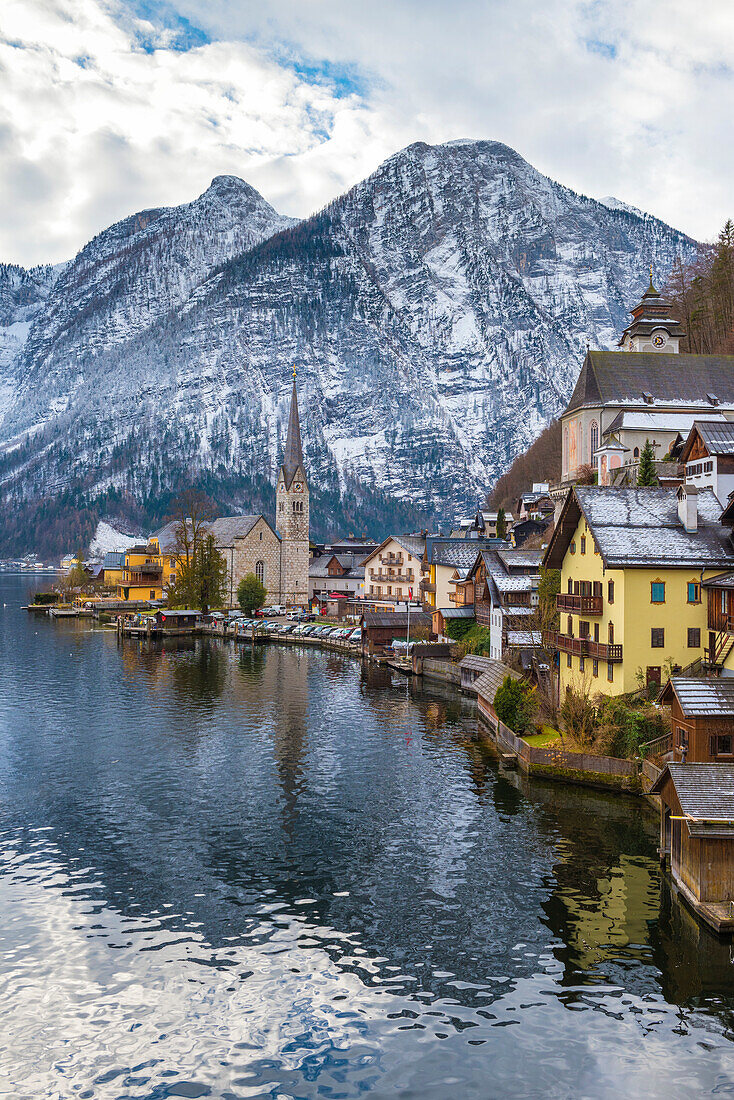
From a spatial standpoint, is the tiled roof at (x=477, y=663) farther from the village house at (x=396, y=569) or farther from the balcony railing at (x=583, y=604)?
the village house at (x=396, y=569)

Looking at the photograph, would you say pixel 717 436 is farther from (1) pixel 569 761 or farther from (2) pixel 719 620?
(1) pixel 569 761

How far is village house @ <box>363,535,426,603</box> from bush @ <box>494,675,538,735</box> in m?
58.9

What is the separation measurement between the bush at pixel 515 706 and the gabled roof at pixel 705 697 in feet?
53.3

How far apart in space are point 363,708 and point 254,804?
2464 cm

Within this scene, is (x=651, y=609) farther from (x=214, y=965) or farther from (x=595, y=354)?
(x=595, y=354)

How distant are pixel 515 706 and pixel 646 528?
1254 cm

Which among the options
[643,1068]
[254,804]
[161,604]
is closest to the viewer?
[643,1068]

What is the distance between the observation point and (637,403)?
85312 mm

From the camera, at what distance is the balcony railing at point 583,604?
4459 cm

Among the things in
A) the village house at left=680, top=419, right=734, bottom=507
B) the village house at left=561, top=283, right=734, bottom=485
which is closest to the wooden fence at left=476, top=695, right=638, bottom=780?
the village house at left=680, top=419, right=734, bottom=507

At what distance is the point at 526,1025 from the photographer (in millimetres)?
20656

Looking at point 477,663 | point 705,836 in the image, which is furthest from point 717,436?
point 705,836

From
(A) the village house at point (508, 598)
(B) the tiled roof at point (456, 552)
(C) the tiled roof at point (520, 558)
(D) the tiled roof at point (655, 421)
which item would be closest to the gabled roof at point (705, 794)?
(A) the village house at point (508, 598)

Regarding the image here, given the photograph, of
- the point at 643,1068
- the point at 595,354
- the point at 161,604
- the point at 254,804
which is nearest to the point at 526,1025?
the point at 643,1068
